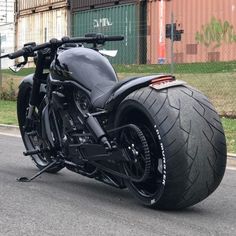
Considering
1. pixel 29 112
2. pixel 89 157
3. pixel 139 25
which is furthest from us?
pixel 139 25

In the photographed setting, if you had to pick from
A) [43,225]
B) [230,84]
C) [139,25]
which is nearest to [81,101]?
[43,225]

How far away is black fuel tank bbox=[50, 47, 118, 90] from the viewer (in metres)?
5.73

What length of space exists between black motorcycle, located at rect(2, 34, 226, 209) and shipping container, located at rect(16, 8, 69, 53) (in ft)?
87.2

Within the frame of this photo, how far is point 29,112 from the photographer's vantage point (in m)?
6.86

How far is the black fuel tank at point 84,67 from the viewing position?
5.73 metres

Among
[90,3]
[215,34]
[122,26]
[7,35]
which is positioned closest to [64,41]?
[215,34]

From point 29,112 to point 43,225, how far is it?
2.22 metres

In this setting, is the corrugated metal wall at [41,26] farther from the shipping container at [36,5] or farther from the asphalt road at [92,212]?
the asphalt road at [92,212]

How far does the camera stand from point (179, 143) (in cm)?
488

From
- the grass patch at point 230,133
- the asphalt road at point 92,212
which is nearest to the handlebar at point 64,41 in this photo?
the asphalt road at point 92,212

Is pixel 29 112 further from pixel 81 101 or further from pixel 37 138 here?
pixel 81 101

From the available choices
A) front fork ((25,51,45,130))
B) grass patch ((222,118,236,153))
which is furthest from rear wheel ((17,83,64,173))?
grass patch ((222,118,236,153))

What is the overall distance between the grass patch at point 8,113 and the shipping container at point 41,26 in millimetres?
14153

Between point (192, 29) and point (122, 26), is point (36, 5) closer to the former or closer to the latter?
point (122, 26)
